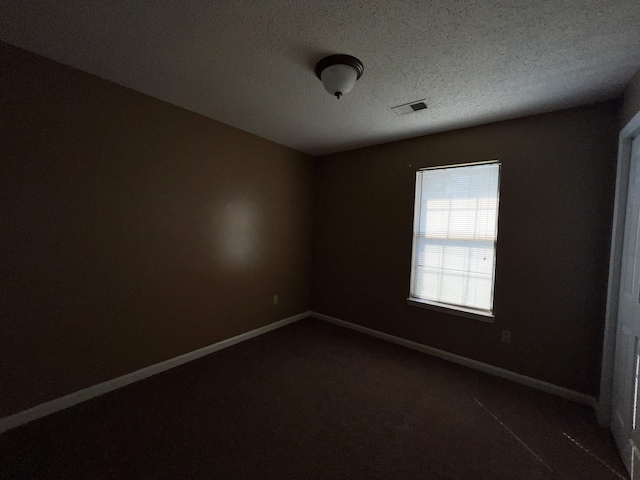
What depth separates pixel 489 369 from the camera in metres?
2.52

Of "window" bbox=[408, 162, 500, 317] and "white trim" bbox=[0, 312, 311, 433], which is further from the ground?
"window" bbox=[408, 162, 500, 317]

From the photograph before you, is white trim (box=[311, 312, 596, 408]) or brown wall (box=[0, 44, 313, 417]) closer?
brown wall (box=[0, 44, 313, 417])

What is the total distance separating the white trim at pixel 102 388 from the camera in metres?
1.69

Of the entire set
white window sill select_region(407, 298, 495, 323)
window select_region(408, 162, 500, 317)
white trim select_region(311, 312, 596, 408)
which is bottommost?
white trim select_region(311, 312, 596, 408)

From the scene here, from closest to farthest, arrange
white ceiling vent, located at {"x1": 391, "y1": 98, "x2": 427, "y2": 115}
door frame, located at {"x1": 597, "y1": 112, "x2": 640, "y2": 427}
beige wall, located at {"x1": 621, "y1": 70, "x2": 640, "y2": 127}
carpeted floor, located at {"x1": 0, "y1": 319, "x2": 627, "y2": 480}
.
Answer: carpeted floor, located at {"x1": 0, "y1": 319, "x2": 627, "y2": 480} → beige wall, located at {"x1": 621, "y1": 70, "x2": 640, "y2": 127} → door frame, located at {"x1": 597, "y1": 112, "x2": 640, "y2": 427} → white ceiling vent, located at {"x1": 391, "y1": 98, "x2": 427, "y2": 115}

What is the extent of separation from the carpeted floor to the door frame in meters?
0.21

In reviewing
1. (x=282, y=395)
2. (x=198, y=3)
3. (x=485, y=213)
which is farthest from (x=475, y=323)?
(x=198, y=3)

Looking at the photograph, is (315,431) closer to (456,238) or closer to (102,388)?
(102,388)

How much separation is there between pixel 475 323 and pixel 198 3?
130 inches

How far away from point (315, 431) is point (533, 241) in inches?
95.9

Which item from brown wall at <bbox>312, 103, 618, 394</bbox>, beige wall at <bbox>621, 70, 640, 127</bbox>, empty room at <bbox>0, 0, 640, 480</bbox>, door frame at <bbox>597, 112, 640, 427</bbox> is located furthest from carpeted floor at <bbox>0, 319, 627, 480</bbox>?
beige wall at <bbox>621, 70, 640, 127</bbox>

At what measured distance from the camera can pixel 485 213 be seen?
258 cm

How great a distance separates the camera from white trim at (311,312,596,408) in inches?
83.6

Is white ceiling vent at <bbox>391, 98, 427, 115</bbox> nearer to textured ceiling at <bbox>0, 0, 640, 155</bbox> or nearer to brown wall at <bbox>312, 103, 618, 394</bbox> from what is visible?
textured ceiling at <bbox>0, 0, 640, 155</bbox>
